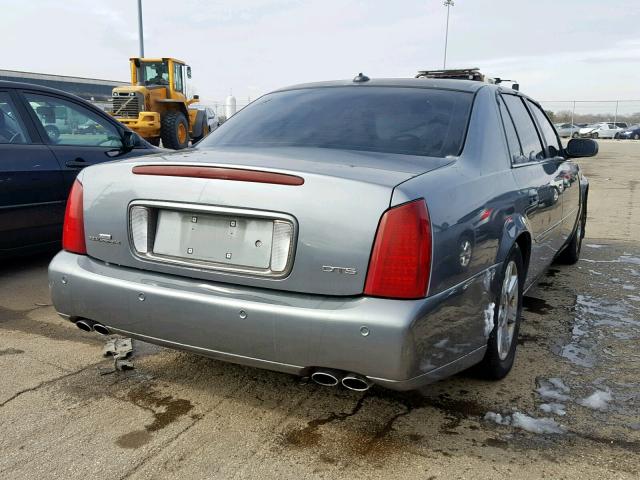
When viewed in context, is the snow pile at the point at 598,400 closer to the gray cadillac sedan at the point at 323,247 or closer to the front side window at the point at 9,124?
the gray cadillac sedan at the point at 323,247

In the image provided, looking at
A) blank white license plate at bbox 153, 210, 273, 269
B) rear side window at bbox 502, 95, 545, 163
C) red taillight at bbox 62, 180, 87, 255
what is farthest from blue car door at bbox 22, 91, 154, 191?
rear side window at bbox 502, 95, 545, 163

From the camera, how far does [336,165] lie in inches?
95.1

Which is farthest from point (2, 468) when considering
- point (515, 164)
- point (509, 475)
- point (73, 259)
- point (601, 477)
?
point (515, 164)

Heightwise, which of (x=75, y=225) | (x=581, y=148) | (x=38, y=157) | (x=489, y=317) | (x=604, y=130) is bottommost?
(x=604, y=130)

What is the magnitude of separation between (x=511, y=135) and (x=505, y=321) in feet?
3.65

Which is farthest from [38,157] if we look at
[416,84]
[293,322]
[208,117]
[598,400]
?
[208,117]

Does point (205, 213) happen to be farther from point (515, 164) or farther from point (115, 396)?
point (515, 164)

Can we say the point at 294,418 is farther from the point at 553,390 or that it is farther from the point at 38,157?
the point at 38,157

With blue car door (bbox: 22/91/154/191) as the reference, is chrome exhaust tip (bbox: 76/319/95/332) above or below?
below

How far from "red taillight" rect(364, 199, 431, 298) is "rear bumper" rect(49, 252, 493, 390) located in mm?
48

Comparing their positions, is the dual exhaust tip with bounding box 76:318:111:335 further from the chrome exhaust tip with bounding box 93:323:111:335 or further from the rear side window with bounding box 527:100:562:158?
the rear side window with bounding box 527:100:562:158

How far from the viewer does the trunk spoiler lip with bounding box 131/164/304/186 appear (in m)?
2.28

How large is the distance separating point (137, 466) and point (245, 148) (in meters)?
1.49

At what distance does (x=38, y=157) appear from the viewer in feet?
15.9
